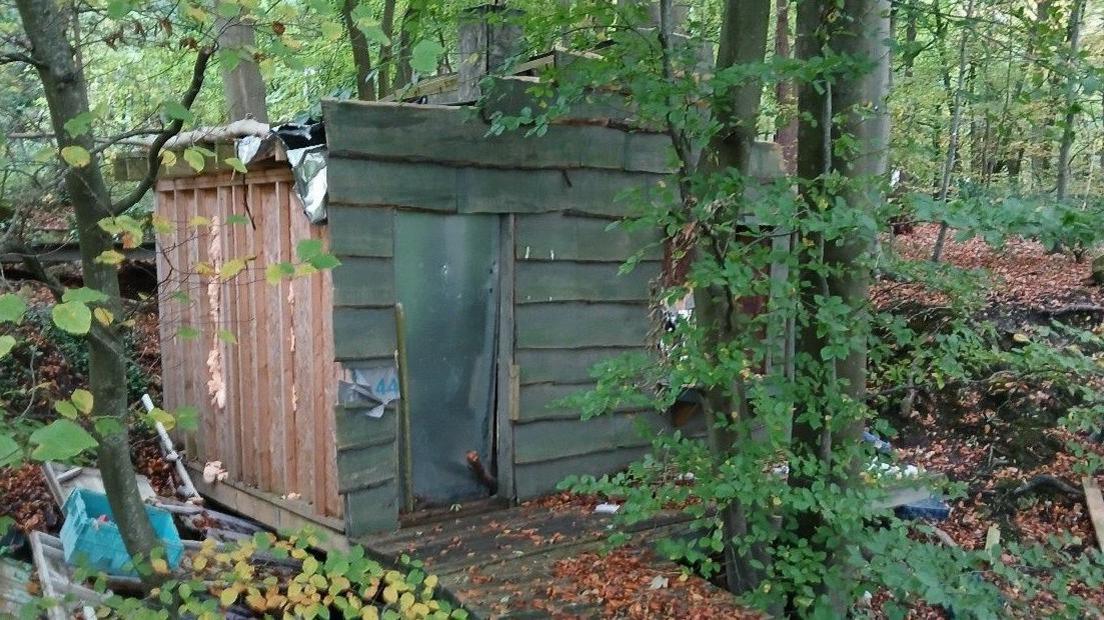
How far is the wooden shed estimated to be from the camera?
5238 mm

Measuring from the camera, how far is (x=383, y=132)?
205 inches

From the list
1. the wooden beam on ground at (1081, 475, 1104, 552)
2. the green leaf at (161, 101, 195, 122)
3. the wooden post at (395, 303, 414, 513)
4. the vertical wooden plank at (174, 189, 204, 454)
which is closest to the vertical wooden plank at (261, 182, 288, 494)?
the wooden post at (395, 303, 414, 513)

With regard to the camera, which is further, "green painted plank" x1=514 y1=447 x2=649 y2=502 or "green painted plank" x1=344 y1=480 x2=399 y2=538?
"green painted plank" x1=514 y1=447 x2=649 y2=502

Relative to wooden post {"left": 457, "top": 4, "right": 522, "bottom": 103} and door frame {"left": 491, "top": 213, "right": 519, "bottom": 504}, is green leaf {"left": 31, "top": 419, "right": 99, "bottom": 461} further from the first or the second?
wooden post {"left": 457, "top": 4, "right": 522, "bottom": 103}

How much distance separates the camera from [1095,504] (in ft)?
23.4

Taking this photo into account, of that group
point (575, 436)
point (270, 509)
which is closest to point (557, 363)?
point (575, 436)

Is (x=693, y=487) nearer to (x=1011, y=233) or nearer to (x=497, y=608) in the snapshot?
(x=497, y=608)

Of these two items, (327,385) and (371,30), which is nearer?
(371,30)

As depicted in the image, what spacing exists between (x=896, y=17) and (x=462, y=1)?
590cm

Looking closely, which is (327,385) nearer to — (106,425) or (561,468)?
(561,468)

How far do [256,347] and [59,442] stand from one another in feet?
13.3

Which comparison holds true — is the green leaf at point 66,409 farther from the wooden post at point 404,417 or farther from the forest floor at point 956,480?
the wooden post at point 404,417

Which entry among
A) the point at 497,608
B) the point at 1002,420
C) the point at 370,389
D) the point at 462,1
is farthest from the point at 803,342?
the point at 462,1

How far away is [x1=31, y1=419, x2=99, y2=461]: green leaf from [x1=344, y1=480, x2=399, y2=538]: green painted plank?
317cm
